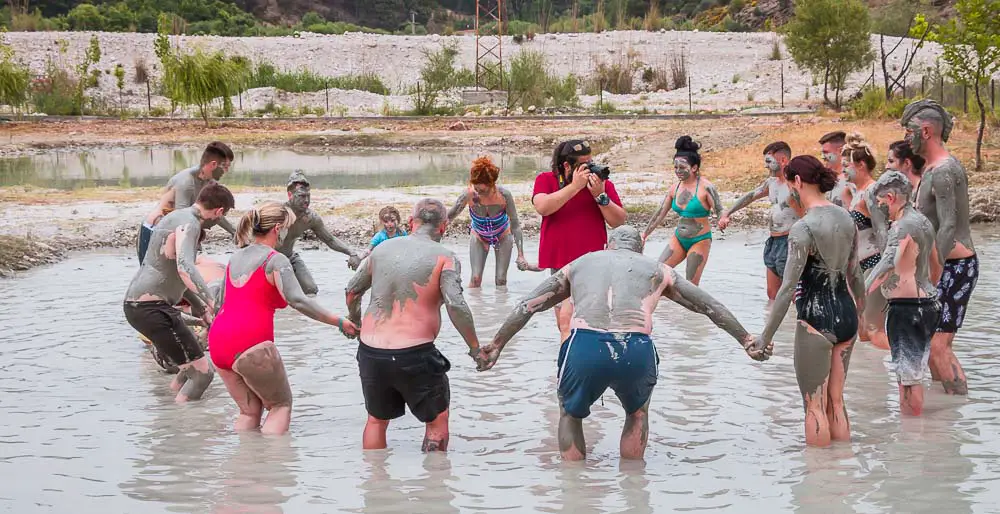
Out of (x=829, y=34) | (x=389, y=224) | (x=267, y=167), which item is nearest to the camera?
(x=389, y=224)

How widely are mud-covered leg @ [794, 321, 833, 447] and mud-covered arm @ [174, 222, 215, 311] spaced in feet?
11.7

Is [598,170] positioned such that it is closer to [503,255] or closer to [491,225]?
[491,225]

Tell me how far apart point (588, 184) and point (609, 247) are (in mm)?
1372

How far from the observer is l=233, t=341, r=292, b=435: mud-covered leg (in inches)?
250

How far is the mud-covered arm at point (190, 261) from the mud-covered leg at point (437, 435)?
174 cm

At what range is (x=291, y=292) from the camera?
6.27m

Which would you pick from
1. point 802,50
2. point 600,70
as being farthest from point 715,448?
point 600,70

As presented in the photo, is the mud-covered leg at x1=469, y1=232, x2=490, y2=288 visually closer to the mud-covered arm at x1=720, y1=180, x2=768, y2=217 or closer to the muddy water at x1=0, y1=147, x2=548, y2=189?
the mud-covered arm at x1=720, y1=180, x2=768, y2=217

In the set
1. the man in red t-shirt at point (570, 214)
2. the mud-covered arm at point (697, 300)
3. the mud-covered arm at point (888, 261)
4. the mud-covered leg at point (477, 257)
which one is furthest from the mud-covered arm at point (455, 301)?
the mud-covered leg at point (477, 257)

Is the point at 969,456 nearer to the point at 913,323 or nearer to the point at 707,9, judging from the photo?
the point at 913,323

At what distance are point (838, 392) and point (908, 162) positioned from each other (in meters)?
1.80

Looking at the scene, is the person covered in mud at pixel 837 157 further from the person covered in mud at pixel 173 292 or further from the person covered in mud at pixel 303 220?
the person covered in mud at pixel 173 292

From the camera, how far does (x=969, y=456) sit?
20.6ft

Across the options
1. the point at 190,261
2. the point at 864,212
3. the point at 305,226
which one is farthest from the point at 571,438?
the point at 305,226
